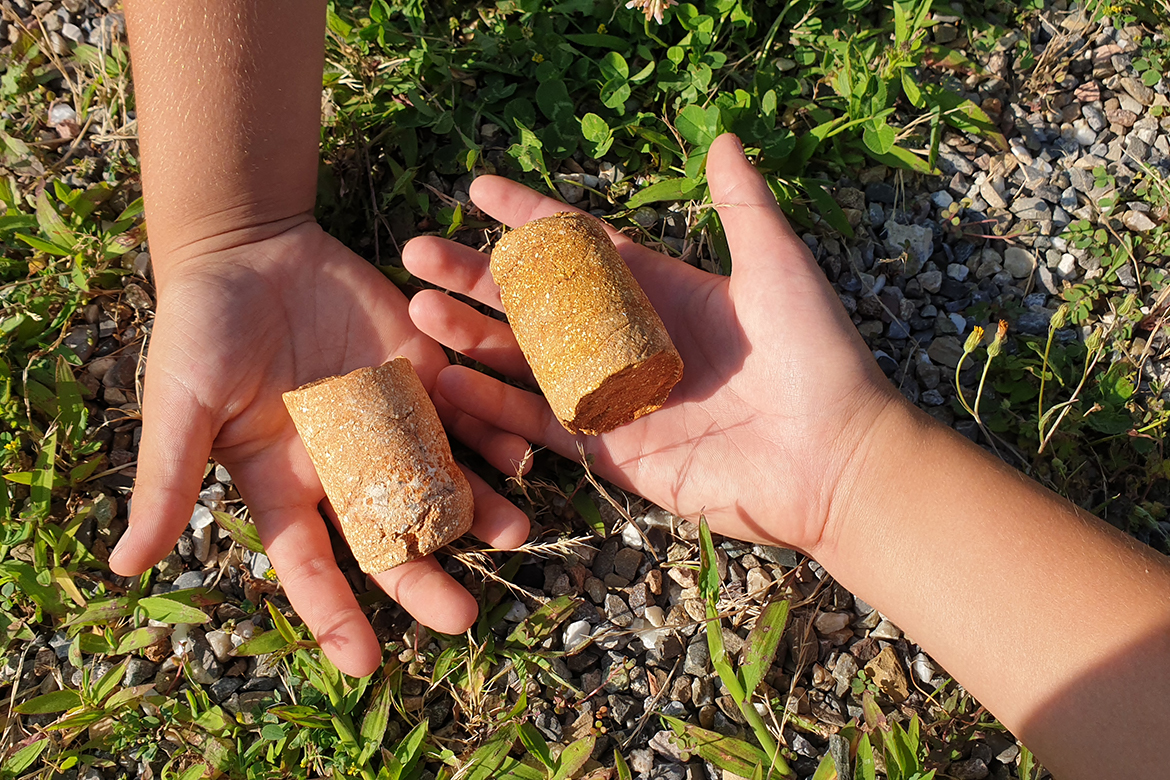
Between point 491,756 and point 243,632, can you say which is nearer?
point 491,756

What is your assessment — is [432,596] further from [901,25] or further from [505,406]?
[901,25]

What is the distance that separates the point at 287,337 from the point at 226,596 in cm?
82

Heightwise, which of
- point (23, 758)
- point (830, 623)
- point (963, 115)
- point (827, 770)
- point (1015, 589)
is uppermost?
point (963, 115)

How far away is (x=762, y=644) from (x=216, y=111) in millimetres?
2265

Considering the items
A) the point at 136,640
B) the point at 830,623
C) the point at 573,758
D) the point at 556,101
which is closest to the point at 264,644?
the point at 136,640

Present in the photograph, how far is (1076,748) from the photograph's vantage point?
1.99 m

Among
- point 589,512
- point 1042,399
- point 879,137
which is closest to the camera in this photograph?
point 589,512

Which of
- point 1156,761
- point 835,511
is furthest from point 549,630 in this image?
point 1156,761

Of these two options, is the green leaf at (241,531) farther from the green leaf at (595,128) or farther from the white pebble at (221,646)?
the green leaf at (595,128)

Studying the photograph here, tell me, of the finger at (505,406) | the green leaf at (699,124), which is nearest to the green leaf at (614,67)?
the green leaf at (699,124)

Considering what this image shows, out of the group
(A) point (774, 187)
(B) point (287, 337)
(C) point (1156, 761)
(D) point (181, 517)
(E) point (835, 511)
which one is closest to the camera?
(C) point (1156, 761)

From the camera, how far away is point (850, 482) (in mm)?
2352

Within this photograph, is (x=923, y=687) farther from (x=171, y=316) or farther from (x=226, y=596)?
(x=171, y=316)

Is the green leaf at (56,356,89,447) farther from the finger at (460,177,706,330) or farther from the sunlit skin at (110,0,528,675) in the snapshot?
the finger at (460,177,706,330)
